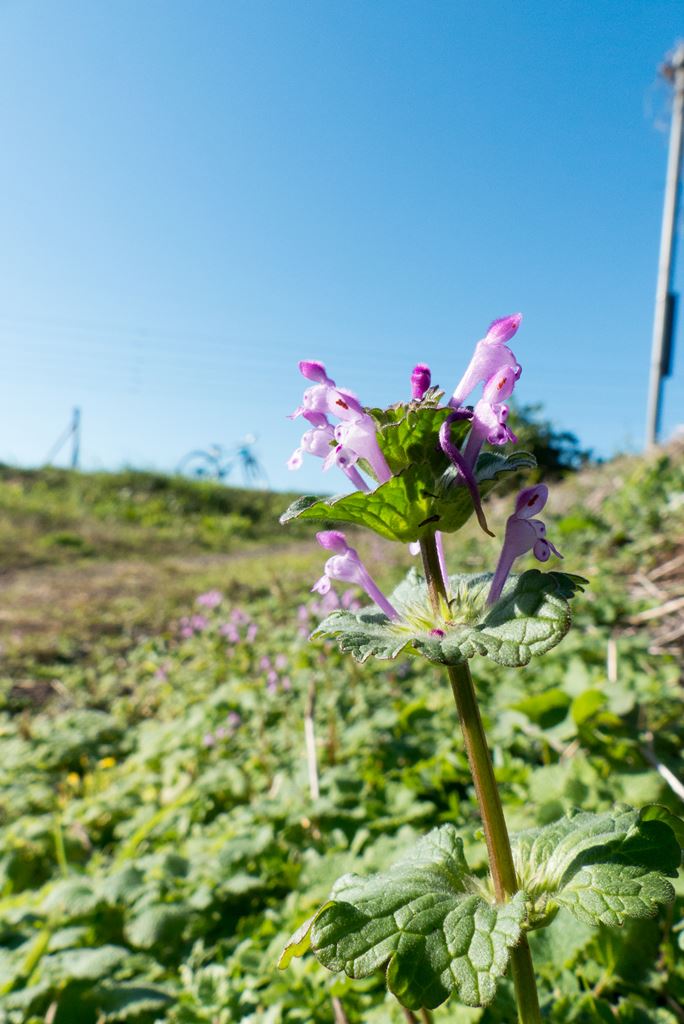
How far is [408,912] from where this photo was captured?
72cm

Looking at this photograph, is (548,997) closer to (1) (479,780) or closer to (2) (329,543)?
(1) (479,780)

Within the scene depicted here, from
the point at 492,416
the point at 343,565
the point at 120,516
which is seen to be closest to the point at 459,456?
the point at 492,416

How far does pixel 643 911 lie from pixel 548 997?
0.70 meters

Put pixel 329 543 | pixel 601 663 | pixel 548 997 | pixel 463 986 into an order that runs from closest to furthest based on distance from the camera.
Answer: pixel 463 986 → pixel 329 543 → pixel 548 997 → pixel 601 663

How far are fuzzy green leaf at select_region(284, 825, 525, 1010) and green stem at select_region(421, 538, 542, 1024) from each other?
4cm

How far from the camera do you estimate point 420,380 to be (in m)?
0.79

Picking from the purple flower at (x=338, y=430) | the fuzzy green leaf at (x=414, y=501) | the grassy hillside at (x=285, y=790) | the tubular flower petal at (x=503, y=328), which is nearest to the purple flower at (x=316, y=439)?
the purple flower at (x=338, y=430)

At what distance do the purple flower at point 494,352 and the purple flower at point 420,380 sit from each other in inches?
1.4

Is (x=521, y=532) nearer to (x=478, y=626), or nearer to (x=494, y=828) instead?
(x=478, y=626)

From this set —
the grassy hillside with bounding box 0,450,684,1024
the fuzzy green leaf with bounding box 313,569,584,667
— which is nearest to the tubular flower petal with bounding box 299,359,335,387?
the fuzzy green leaf with bounding box 313,569,584,667

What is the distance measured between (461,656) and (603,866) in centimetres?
32

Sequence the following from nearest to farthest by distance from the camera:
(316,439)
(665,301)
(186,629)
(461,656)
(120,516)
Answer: (461,656)
(316,439)
(186,629)
(665,301)
(120,516)

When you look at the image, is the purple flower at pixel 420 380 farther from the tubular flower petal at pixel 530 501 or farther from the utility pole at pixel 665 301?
the utility pole at pixel 665 301

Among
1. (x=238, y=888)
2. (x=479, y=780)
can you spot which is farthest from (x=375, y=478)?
(x=238, y=888)
